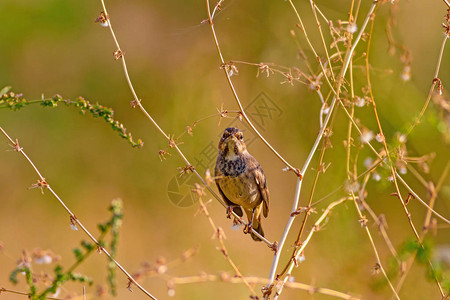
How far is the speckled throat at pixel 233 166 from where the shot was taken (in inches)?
170

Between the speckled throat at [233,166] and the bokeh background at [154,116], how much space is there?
5.75 feet

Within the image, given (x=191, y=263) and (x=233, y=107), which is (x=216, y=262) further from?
(x=233, y=107)

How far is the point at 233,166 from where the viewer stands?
4.34 m

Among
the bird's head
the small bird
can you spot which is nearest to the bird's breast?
the small bird

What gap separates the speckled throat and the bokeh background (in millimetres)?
1753

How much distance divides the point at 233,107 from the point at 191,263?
2023 mm

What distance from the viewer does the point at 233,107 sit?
6.91m

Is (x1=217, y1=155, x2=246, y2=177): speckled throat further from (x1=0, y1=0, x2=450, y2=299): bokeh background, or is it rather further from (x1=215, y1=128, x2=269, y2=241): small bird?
(x1=0, y1=0, x2=450, y2=299): bokeh background

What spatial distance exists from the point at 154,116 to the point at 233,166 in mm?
2979

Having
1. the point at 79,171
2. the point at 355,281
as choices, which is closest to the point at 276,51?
the point at 79,171

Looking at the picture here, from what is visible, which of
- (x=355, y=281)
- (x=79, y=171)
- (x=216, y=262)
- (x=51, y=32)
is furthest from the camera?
(x=51, y=32)

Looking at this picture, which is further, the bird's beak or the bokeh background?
the bokeh background

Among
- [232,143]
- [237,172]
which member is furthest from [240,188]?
[232,143]

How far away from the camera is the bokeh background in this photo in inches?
254
